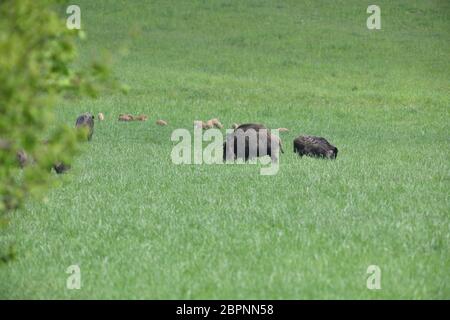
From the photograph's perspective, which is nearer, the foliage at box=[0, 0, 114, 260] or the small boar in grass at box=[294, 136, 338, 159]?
the foliage at box=[0, 0, 114, 260]

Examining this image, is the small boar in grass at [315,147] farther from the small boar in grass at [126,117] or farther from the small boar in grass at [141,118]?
the small boar in grass at [126,117]

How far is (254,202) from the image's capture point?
1324 centimetres

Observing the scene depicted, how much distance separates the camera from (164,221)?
12016 millimetres

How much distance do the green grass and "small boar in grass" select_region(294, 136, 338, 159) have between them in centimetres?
27

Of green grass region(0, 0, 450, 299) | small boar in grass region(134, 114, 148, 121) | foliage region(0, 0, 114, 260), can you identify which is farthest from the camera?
small boar in grass region(134, 114, 148, 121)

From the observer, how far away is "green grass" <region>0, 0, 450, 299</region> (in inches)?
363

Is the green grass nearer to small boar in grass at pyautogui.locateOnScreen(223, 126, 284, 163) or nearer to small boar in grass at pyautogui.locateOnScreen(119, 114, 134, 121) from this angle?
small boar in grass at pyautogui.locateOnScreen(223, 126, 284, 163)

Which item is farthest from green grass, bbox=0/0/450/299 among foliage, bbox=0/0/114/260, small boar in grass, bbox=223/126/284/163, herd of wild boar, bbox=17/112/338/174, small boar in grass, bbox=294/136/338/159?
foliage, bbox=0/0/114/260

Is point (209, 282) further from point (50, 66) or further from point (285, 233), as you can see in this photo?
point (50, 66)

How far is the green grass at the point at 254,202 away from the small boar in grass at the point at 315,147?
27 cm

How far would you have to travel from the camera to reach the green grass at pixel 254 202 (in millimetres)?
9211

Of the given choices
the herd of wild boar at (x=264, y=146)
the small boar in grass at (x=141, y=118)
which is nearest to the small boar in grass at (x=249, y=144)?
the herd of wild boar at (x=264, y=146)

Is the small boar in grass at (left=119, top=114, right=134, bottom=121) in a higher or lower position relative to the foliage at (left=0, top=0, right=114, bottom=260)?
lower
